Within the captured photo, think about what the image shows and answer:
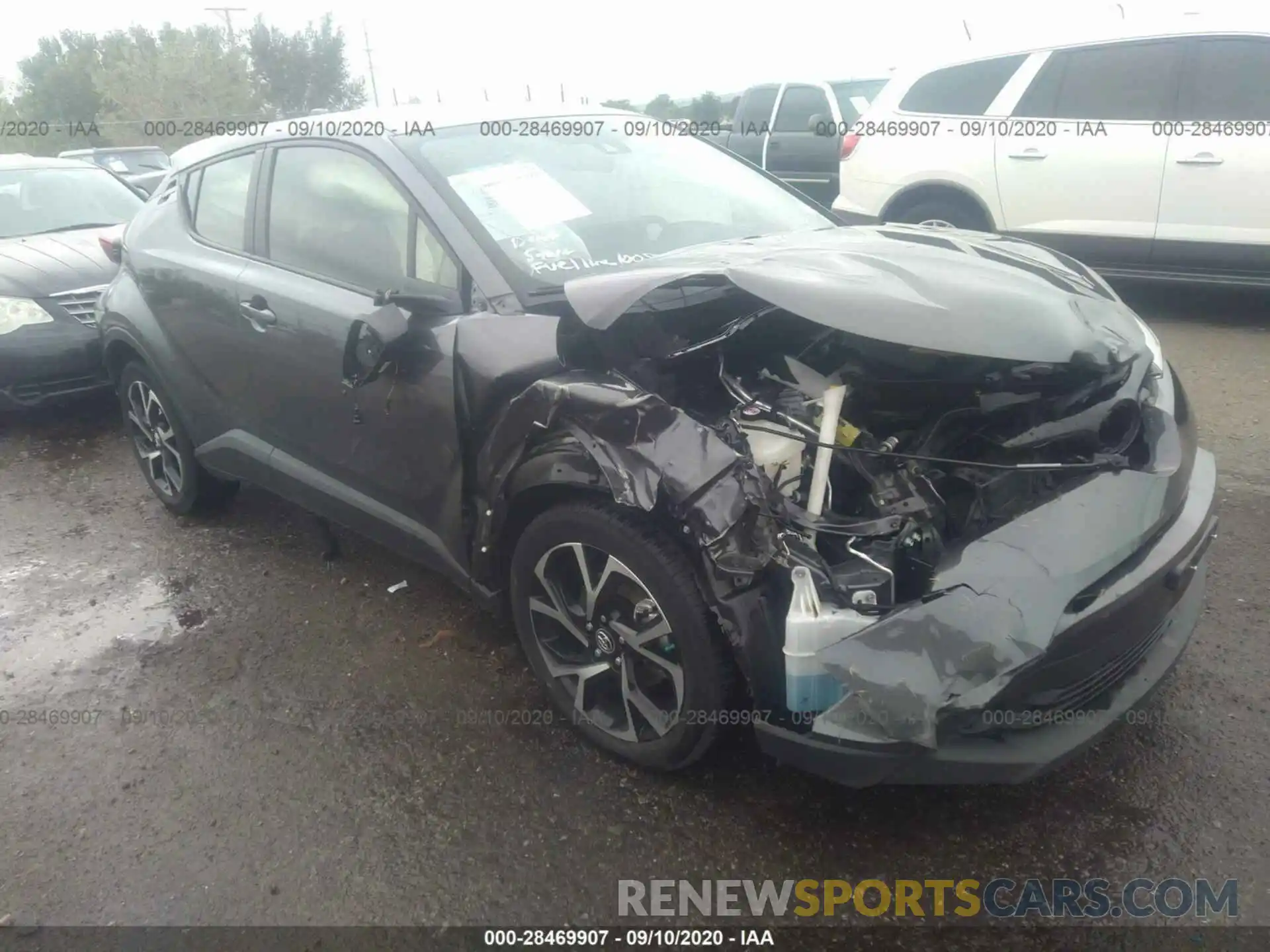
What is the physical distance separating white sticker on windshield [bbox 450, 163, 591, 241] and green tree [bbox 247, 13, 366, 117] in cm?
4249

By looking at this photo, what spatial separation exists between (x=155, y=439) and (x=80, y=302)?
1.86 metres

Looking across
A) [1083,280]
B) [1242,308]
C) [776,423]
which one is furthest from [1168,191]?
[776,423]

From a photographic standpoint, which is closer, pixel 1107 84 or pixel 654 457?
pixel 654 457

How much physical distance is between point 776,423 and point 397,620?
1804 mm

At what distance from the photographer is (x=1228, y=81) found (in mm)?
5609

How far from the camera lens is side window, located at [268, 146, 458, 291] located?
2.83 m

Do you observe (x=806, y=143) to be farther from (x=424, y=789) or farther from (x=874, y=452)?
(x=424, y=789)

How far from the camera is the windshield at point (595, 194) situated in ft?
9.25

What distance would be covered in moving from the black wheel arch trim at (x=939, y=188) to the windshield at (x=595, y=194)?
333cm

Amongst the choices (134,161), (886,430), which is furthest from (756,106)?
(134,161)

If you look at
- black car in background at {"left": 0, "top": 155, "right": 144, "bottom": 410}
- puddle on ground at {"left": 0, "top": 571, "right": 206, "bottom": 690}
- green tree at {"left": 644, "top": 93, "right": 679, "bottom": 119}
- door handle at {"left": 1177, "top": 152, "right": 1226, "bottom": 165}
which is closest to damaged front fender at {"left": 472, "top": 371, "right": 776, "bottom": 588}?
puddle on ground at {"left": 0, "top": 571, "right": 206, "bottom": 690}

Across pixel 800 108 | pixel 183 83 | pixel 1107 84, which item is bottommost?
pixel 800 108

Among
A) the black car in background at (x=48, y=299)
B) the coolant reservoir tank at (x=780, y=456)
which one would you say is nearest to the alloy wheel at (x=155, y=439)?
the black car in background at (x=48, y=299)

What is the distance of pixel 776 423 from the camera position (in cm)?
232
